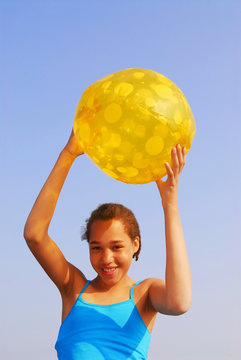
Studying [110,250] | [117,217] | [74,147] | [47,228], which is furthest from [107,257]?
[74,147]

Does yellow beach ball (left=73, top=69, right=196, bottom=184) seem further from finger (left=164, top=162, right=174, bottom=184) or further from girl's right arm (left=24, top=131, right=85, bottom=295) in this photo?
girl's right arm (left=24, top=131, right=85, bottom=295)

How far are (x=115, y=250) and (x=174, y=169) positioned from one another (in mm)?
771

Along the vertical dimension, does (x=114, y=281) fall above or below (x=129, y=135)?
below

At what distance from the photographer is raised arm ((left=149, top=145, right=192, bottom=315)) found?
348 cm

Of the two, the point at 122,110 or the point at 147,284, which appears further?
the point at 147,284

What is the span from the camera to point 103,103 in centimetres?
361

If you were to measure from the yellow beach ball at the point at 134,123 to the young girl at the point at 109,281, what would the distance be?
0.13 m

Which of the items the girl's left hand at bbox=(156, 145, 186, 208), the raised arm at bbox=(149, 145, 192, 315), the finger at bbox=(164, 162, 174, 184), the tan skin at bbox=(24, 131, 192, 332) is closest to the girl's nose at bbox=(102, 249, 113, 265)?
the tan skin at bbox=(24, 131, 192, 332)

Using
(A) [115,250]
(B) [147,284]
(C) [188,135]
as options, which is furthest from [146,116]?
(B) [147,284]

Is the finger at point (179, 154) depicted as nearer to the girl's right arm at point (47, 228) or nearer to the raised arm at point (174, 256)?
the raised arm at point (174, 256)

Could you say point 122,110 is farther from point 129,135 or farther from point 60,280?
point 60,280

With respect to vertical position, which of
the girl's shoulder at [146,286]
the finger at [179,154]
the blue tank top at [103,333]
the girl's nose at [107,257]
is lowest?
the blue tank top at [103,333]

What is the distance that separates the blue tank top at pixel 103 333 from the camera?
364 cm

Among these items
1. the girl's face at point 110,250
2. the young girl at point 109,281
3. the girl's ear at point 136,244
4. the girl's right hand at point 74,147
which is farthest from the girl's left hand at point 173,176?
the girl's right hand at point 74,147
